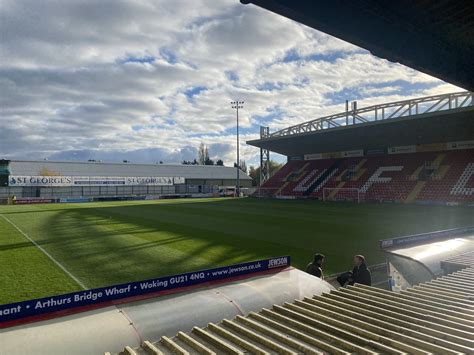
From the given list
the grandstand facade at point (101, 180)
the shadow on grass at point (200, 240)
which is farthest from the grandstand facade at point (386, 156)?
the grandstand facade at point (101, 180)

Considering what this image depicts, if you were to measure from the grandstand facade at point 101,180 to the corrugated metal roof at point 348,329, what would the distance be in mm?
47525

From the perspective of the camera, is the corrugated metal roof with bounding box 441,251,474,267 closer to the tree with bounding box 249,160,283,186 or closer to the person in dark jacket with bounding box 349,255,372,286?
the person in dark jacket with bounding box 349,255,372,286

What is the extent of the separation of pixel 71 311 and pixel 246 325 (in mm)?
2623

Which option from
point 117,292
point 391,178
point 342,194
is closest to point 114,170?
point 342,194

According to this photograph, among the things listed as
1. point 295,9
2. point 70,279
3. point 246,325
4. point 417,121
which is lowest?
point 70,279

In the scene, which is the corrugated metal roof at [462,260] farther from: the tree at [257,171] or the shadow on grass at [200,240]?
the tree at [257,171]

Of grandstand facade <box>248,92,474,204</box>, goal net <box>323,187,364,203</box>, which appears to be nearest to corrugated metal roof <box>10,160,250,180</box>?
grandstand facade <box>248,92,474,204</box>

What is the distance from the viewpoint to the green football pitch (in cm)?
1083

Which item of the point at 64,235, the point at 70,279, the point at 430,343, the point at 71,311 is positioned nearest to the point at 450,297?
the point at 430,343

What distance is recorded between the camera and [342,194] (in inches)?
1689

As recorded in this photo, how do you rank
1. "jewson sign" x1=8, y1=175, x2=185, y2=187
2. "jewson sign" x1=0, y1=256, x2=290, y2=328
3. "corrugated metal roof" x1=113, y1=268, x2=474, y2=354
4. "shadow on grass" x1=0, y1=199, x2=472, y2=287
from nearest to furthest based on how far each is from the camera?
"corrugated metal roof" x1=113, y1=268, x2=474, y2=354
"jewson sign" x1=0, y1=256, x2=290, y2=328
"shadow on grass" x1=0, y1=199, x2=472, y2=287
"jewson sign" x1=8, y1=175, x2=185, y2=187

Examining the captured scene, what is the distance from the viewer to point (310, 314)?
559 centimetres

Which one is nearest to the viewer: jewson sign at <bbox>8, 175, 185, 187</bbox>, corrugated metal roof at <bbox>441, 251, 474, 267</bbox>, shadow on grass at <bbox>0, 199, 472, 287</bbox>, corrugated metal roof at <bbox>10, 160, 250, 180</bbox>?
corrugated metal roof at <bbox>441, 251, 474, 267</bbox>

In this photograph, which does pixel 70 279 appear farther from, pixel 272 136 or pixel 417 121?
pixel 272 136
